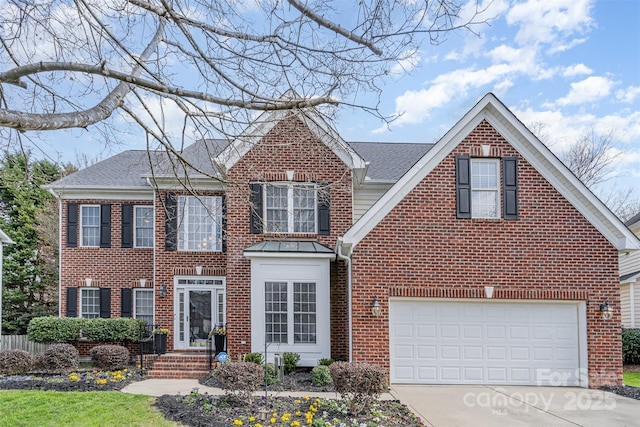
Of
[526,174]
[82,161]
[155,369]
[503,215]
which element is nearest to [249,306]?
[155,369]

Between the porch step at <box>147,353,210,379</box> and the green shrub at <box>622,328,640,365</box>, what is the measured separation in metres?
13.9

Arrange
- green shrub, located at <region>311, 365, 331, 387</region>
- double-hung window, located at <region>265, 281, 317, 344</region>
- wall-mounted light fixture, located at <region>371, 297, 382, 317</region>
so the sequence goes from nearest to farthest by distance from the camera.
→ green shrub, located at <region>311, 365, 331, 387</region>
wall-mounted light fixture, located at <region>371, 297, 382, 317</region>
double-hung window, located at <region>265, 281, 317, 344</region>

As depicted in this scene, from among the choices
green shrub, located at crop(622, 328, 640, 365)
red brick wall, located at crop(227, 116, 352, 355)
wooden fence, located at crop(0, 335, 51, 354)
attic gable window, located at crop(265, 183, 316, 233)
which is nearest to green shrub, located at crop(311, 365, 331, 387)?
red brick wall, located at crop(227, 116, 352, 355)

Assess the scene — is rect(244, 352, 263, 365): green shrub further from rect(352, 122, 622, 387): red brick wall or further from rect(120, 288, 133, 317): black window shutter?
rect(120, 288, 133, 317): black window shutter

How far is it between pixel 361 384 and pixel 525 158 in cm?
701

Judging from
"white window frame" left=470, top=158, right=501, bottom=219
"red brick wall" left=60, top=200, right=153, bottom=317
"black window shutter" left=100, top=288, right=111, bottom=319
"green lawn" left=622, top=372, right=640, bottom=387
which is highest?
"white window frame" left=470, top=158, right=501, bottom=219

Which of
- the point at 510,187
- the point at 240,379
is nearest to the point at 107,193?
the point at 240,379

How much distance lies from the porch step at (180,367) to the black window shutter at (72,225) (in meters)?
5.68

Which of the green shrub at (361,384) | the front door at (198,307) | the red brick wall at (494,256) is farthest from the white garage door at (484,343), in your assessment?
the front door at (198,307)

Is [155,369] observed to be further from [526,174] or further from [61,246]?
[526,174]

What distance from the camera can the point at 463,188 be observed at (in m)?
12.0

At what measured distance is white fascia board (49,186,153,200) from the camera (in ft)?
53.9

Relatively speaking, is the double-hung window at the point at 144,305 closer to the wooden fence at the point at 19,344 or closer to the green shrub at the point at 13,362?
the wooden fence at the point at 19,344

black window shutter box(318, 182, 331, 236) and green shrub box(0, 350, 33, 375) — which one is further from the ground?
black window shutter box(318, 182, 331, 236)
